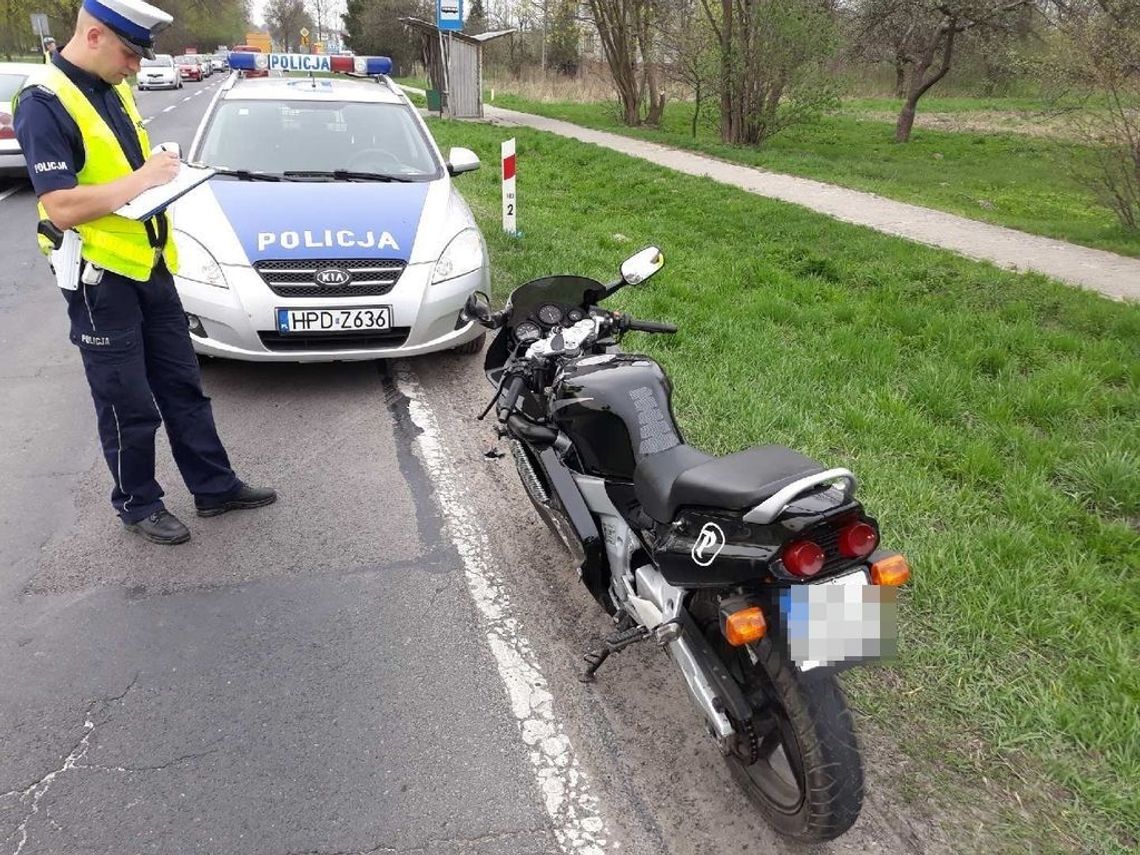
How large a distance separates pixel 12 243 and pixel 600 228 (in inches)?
258

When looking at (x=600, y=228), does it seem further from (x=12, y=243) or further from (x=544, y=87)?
(x=544, y=87)

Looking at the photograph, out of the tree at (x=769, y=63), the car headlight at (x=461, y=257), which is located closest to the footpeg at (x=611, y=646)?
the car headlight at (x=461, y=257)

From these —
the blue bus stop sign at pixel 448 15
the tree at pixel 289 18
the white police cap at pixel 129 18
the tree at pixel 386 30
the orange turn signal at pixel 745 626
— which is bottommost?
the orange turn signal at pixel 745 626

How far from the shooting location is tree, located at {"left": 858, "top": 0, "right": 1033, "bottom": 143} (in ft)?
63.9

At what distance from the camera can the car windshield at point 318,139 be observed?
613 centimetres

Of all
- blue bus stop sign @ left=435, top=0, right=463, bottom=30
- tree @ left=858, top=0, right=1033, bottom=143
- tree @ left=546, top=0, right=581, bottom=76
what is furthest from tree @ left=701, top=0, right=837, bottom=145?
tree @ left=546, top=0, right=581, bottom=76

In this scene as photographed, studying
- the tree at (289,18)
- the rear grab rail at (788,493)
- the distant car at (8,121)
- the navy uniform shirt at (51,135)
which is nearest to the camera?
the rear grab rail at (788,493)

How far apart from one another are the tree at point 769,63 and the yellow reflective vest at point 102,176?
15.8 metres

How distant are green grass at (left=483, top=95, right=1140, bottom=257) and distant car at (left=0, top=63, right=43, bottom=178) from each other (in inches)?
463

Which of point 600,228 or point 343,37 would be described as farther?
point 343,37

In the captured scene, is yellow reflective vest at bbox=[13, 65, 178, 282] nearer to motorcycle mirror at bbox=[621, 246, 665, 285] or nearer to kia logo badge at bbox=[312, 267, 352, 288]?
kia logo badge at bbox=[312, 267, 352, 288]

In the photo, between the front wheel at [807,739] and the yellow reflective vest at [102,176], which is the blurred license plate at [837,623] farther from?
the yellow reflective vest at [102,176]

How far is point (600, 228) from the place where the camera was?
9.68m

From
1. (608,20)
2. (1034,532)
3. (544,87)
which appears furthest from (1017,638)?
(544,87)
